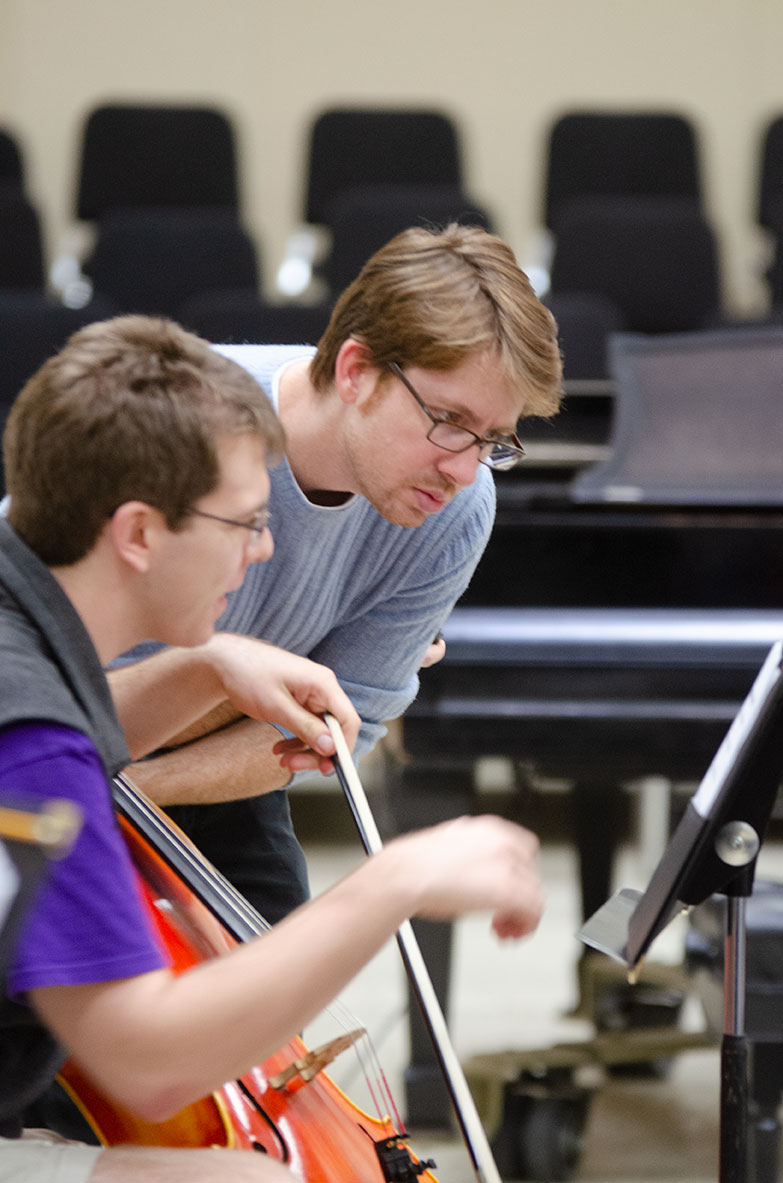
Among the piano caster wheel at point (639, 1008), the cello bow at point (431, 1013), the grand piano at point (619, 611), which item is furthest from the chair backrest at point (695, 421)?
the cello bow at point (431, 1013)

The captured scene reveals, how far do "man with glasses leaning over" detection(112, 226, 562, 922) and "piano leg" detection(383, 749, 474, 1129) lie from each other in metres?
0.57

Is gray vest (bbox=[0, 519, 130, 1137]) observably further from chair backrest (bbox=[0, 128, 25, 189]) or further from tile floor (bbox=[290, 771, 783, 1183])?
chair backrest (bbox=[0, 128, 25, 189])

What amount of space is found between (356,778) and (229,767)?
36 cm

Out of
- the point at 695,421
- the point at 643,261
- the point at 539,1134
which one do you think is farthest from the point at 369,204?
the point at 539,1134

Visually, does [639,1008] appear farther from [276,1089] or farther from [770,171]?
[770,171]

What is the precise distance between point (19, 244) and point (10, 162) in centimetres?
59

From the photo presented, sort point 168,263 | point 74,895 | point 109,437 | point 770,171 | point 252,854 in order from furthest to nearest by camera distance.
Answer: point 770,171 < point 168,263 < point 252,854 < point 109,437 < point 74,895

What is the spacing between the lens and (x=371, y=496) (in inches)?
57.6

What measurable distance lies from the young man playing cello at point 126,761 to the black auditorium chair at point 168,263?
3.49 m

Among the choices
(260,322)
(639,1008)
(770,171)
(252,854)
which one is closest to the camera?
(252,854)

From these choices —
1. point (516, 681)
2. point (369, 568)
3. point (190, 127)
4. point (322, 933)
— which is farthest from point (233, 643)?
point (190, 127)

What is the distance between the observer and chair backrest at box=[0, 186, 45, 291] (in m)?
4.59

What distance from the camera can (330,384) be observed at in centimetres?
151

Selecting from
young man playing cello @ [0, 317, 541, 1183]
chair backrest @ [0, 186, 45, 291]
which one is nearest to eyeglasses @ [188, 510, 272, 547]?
young man playing cello @ [0, 317, 541, 1183]
